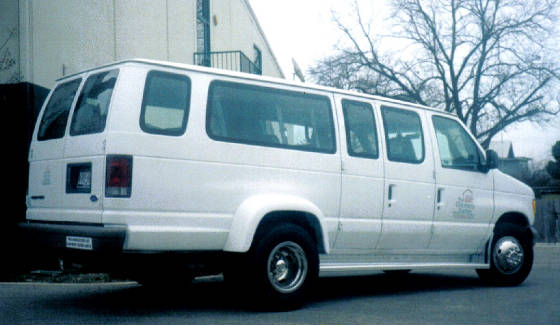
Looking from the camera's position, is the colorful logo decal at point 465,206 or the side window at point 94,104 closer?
the side window at point 94,104

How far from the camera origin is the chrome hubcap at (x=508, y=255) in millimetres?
8633

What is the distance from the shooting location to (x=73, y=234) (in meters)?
5.68

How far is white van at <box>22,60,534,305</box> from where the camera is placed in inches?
221

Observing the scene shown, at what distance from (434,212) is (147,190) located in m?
3.76

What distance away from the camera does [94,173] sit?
5.62m

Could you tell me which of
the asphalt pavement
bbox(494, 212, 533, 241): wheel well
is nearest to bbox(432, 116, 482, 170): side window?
bbox(494, 212, 533, 241): wheel well

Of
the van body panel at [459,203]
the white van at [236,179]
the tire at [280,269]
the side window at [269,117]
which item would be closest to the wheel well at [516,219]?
the van body panel at [459,203]

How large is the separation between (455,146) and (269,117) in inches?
118

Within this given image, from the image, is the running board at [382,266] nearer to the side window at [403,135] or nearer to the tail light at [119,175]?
the side window at [403,135]

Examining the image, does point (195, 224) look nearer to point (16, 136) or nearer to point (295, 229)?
point (295, 229)

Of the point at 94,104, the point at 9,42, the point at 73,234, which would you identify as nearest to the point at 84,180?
the point at 73,234

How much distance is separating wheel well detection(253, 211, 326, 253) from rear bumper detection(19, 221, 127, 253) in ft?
4.48

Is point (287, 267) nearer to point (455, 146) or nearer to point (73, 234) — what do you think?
point (73, 234)

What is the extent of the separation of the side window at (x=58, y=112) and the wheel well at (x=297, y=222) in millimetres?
2075
